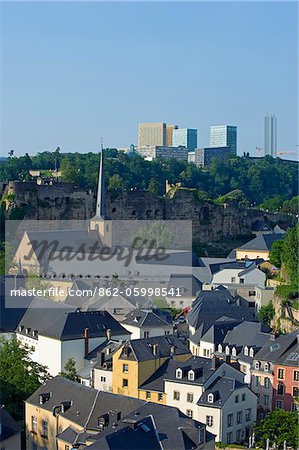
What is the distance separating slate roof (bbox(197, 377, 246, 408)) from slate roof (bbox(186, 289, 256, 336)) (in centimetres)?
704

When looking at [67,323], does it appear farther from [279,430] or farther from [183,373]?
[279,430]

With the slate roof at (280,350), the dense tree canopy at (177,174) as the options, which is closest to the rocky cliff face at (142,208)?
the dense tree canopy at (177,174)

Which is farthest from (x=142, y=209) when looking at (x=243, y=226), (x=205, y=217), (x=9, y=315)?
(x=9, y=315)

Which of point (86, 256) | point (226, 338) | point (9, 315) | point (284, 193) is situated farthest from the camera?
point (284, 193)

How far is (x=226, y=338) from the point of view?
27.3 meters

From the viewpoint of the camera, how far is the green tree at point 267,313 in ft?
108

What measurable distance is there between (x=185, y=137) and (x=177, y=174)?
7933 cm

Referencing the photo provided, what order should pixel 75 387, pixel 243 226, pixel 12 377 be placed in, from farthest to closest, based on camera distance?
pixel 243 226 → pixel 12 377 → pixel 75 387

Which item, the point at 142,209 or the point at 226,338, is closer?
the point at 226,338

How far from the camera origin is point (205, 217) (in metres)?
60.5

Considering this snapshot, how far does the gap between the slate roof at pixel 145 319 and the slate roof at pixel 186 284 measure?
6597 millimetres

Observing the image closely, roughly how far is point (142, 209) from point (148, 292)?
21115 millimetres

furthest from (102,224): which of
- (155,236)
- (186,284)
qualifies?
(186,284)

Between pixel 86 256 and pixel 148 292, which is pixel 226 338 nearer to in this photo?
pixel 148 292
